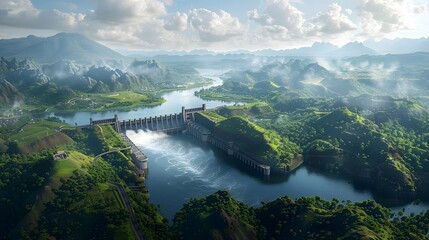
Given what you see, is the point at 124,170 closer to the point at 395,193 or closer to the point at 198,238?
the point at 198,238

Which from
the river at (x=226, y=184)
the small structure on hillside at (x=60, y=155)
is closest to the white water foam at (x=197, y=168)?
the river at (x=226, y=184)

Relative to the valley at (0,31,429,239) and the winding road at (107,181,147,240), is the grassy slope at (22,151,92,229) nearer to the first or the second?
the valley at (0,31,429,239)

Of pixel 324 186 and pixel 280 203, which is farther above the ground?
pixel 280 203

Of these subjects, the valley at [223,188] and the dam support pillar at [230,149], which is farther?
the dam support pillar at [230,149]

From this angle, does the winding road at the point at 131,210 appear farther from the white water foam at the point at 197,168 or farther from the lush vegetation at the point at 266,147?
the lush vegetation at the point at 266,147

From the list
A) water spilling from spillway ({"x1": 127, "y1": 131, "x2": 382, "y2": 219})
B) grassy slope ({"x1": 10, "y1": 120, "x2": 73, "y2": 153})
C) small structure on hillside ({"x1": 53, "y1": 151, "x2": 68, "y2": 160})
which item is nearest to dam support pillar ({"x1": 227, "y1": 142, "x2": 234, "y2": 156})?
water spilling from spillway ({"x1": 127, "y1": 131, "x2": 382, "y2": 219})

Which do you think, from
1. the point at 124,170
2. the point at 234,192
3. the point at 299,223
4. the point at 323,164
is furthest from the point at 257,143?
the point at 299,223

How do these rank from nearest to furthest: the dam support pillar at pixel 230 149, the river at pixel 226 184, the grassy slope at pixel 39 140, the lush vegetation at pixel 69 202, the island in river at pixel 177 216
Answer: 1. the island in river at pixel 177 216
2. the lush vegetation at pixel 69 202
3. the river at pixel 226 184
4. the grassy slope at pixel 39 140
5. the dam support pillar at pixel 230 149

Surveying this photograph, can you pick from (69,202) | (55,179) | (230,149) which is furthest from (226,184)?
(55,179)
